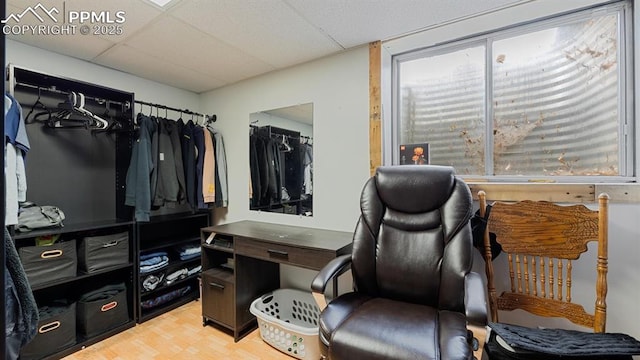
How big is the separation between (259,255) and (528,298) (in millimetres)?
1615

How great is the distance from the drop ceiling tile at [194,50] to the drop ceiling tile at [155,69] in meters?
0.10

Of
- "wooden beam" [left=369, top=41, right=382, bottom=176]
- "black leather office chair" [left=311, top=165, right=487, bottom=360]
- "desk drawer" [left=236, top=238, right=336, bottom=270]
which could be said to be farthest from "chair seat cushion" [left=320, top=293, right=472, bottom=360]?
"wooden beam" [left=369, top=41, right=382, bottom=176]

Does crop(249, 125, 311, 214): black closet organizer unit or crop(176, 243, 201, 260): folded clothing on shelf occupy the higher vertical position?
crop(249, 125, 311, 214): black closet organizer unit

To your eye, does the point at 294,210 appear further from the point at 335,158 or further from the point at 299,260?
the point at 299,260

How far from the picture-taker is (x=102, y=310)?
2086 millimetres

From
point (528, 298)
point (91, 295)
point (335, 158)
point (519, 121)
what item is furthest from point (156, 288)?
point (519, 121)

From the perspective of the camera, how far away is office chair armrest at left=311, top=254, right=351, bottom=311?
129 centimetres

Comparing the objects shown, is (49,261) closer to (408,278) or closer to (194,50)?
(194,50)

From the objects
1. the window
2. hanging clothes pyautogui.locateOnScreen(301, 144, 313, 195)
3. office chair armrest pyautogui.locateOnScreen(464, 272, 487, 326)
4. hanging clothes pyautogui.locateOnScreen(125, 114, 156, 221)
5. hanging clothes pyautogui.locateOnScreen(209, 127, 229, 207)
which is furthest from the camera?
hanging clothes pyautogui.locateOnScreen(209, 127, 229, 207)

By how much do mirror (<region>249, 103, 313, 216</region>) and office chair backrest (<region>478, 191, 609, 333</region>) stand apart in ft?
4.55

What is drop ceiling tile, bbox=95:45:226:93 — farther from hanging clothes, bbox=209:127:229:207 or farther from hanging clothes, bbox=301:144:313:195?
hanging clothes, bbox=301:144:313:195

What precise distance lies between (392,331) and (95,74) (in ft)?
9.90

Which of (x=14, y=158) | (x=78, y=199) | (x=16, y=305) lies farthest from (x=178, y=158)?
(x=16, y=305)

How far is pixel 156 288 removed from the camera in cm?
241
